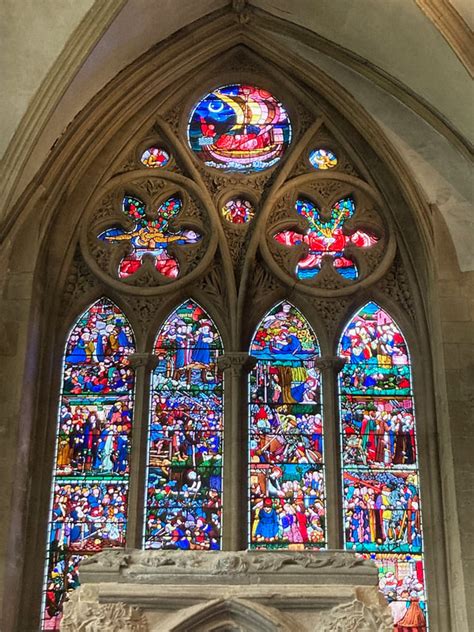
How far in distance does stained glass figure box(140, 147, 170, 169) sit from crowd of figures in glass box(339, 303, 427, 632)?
2508 millimetres

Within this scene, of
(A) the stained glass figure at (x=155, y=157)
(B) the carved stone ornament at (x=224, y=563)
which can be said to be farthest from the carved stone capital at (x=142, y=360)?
(B) the carved stone ornament at (x=224, y=563)

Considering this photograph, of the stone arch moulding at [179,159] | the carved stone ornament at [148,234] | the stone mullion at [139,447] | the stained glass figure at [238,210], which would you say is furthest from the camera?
the stained glass figure at [238,210]

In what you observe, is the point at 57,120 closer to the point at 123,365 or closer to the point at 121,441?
the point at 123,365

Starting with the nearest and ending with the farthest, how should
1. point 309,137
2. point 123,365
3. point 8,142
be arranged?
point 8,142 < point 123,365 < point 309,137

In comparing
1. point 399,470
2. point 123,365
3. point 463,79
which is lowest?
point 399,470

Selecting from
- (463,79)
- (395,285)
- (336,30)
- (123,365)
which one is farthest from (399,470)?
(336,30)

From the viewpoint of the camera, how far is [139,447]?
388 inches

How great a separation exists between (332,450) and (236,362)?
3.83 feet

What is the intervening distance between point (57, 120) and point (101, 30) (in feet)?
3.05

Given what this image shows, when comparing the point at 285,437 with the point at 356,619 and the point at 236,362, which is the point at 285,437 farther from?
the point at 356,619

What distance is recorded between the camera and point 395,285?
35.1 ft

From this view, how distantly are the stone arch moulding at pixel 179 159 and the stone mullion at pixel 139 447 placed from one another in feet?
1.75

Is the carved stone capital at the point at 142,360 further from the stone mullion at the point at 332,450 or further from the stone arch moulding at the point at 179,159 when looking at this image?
the stone mullion at the point at 332,450

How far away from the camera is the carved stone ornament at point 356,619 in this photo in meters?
5.29
